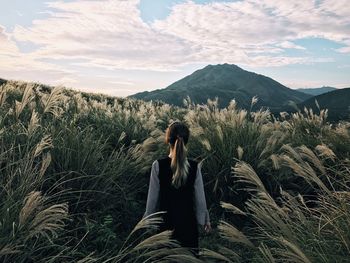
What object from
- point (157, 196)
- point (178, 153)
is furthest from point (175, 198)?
point (178, 153)

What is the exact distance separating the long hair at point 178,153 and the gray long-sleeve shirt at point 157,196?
202 mm

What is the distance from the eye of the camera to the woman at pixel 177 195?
4.95 meters

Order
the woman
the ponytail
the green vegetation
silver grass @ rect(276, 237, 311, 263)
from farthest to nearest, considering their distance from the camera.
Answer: the woman
the ponytail
the green vegetation
silver grass @ rect(276, 237, 311, 263)

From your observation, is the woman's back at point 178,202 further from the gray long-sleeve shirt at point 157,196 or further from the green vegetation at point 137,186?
the green vegetation at point 137,186

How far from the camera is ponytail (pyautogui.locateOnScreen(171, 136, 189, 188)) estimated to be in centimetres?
479

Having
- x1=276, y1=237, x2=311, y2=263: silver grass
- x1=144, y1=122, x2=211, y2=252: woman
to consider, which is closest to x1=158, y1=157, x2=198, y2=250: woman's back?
x1=144, y1=122, x2=211, y2=252: woman

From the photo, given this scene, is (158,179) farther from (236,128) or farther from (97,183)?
(236,128)

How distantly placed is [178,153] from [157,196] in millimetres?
596

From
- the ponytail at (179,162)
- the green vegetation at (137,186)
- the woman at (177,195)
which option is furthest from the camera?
the woman at (177,195)

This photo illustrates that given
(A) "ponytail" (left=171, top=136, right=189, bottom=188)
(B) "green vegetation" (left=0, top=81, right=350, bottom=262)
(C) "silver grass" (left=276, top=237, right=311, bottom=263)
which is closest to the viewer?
(C) "silver grass" (left=276, top=237, right=311, bottom=263)

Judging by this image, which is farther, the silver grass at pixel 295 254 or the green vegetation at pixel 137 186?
→ the green vegetation at pixel 137 186

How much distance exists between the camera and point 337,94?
18500cm

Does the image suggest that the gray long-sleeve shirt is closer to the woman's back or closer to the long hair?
the woman's back

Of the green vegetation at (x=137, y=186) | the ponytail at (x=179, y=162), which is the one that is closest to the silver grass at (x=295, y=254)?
the green vegetation at (x=137, y=186)
